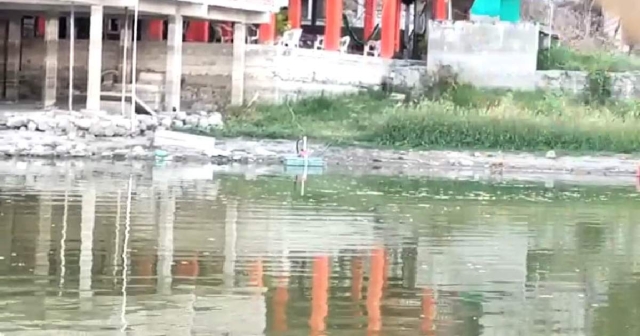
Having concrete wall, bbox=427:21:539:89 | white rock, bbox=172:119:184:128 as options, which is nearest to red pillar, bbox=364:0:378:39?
concrete wall, bbox=427:21:539:89

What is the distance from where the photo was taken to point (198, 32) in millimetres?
36031

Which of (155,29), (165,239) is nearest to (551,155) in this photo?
(155,29)

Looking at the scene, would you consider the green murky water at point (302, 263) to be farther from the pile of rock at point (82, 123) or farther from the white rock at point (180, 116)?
the white rock at point (180, 116)

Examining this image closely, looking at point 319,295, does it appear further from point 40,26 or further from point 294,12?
point 40,26

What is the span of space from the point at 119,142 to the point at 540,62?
1503 centimetres

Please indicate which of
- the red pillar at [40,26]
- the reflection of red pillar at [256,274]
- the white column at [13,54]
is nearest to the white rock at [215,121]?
the white column at [13,54]

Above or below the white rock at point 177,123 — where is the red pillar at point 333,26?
above

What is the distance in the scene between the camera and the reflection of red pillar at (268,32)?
3203 cm

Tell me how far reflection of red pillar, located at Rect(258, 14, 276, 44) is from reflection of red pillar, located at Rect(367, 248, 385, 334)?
20.1 meters

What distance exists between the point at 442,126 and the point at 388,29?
7560mm

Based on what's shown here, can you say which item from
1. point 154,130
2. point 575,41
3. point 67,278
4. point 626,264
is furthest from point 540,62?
point 67,278

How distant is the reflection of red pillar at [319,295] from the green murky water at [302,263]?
0.07ft

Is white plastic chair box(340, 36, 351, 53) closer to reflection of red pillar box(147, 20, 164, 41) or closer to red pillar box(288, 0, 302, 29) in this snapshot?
red pillar box(288, 0, 302, 29)

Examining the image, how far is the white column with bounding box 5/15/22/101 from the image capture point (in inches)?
1282
